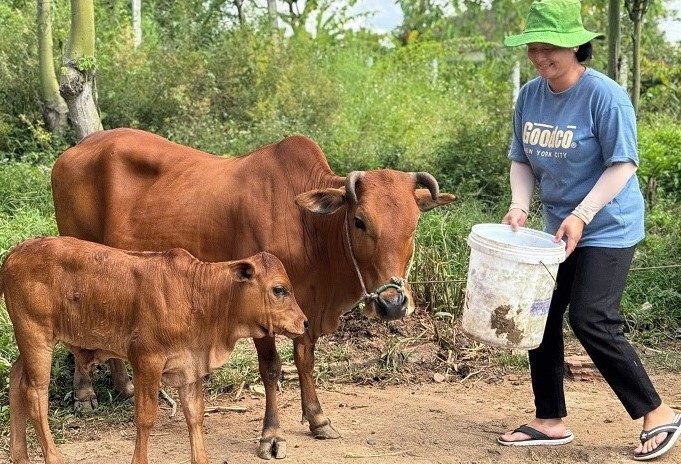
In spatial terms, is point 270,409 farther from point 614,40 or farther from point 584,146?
point 614,40

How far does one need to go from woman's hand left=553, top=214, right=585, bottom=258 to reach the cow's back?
142 cm

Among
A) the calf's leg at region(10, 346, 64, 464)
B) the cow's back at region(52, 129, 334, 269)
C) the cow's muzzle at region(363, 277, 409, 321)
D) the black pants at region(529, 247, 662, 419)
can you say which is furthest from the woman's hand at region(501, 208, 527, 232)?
the calf's leg at region(10, 346, 64, 464)

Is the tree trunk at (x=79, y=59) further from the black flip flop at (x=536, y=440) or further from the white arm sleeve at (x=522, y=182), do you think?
the black flip flop at (x=536, y=440)

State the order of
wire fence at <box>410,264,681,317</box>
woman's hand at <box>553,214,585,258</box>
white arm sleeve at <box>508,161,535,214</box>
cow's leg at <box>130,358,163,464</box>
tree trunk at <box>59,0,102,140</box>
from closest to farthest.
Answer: cow's leg at <box>130,358,163,464</box> < woman's hand at <box>553,214,585,258</box> < white arm sleeve at <box>508,161,535,214</box> < wire fence at <box>410,264,681,317</box> < tree trunk at <box>59,0,102,140</box>

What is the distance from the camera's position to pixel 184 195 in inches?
216

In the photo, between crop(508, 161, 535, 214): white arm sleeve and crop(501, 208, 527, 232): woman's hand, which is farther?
crop(508, 161, 535, 214): white arm sleeve

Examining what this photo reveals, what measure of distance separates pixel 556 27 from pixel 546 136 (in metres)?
0.54

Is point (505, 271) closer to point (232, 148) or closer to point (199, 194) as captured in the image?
point (199, 194)

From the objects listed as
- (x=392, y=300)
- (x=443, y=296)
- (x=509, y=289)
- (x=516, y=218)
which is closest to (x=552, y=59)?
(x=516, y=218)

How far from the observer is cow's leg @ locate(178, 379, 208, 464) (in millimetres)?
4469

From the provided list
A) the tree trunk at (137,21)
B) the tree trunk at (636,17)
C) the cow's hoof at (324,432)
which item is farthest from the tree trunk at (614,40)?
the tree trunk at (137,21)

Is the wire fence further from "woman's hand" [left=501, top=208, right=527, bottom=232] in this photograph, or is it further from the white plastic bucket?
the white plastic bucket

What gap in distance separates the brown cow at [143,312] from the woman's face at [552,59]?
1602 mm

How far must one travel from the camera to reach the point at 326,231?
17.1 feet
